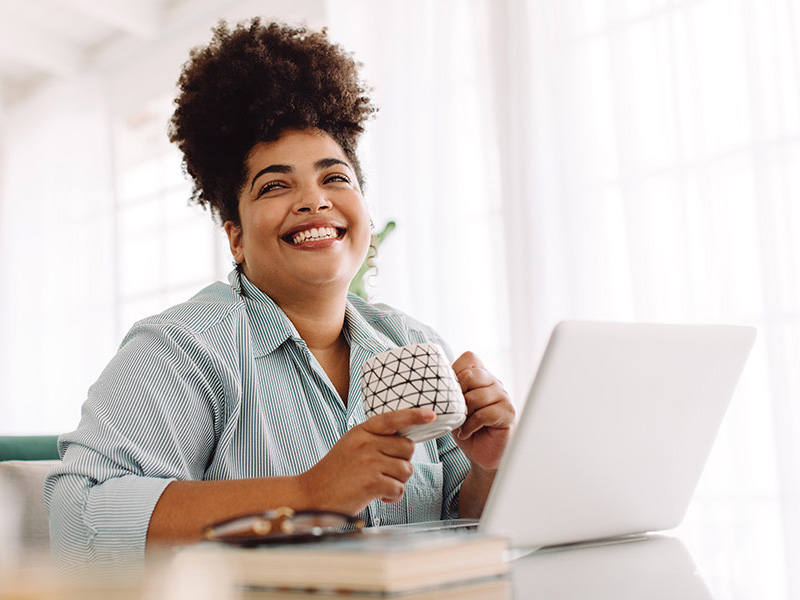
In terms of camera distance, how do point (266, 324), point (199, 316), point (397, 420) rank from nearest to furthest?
point (397, 420), point (199, 316), point (266, 324)

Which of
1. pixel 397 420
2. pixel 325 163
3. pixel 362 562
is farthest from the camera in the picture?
pixel 325 163

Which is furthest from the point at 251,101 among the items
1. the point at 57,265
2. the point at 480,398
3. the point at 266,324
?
the point at 57,265

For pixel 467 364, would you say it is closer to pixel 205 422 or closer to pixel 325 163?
pixel 205 422

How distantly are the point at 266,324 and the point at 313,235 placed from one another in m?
0.18

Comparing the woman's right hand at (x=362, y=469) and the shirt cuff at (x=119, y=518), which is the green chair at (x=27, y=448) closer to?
the shirt cuff at (x=119, y=518)

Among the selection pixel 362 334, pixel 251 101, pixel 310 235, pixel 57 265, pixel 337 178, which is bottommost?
pixel 362 334

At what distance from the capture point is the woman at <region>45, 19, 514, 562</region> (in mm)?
980

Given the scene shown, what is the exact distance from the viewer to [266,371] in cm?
132

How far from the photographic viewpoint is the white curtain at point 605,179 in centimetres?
238

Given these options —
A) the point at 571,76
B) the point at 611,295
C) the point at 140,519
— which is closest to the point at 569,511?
the point at 140,519

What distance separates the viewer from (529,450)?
832mm

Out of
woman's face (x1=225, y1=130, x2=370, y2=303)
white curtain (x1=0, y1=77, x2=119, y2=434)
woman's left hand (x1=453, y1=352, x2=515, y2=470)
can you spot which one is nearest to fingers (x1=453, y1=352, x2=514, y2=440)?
woman's left hand (x1=453, y1=352, x2=515, y2=470)

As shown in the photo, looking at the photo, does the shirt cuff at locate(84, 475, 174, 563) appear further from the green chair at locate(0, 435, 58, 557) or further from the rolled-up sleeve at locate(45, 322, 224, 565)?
the green chair at locate(0, 435, 58, 557)

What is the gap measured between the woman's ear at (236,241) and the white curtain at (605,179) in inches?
50.9
